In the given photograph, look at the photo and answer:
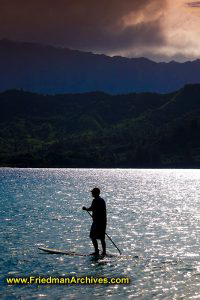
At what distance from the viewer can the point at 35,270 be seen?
29.4 m

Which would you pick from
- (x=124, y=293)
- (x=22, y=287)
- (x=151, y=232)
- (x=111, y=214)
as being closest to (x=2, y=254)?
(x=22, y=287)

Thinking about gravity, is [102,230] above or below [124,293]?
above

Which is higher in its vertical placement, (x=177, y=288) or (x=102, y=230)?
(x=102, y=230)

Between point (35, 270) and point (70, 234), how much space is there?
60.8ft

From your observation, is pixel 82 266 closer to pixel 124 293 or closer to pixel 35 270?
pixel 35 270

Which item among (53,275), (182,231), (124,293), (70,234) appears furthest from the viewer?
(182,231)

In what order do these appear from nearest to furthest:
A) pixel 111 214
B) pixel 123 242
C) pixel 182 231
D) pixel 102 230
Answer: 1. pixel 102 230
2. pixel 123 242
3. pixel 182 231
4. pixel 111 214

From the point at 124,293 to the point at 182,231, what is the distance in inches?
1094

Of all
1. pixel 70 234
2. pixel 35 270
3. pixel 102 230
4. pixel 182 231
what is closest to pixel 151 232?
pixel 182 231

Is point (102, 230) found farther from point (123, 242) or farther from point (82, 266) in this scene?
point (123, 242)

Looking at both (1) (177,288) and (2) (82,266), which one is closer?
(1) (177,288)

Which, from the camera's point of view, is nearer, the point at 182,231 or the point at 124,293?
the point at 124,293

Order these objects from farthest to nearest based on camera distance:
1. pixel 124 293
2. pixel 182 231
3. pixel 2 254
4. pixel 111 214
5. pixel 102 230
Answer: pixel 111 214, pixel 182 231, pixel 2 254, pixel 102 230, pixel 124 293

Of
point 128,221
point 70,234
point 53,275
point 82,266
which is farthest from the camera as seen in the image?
point 128,221
